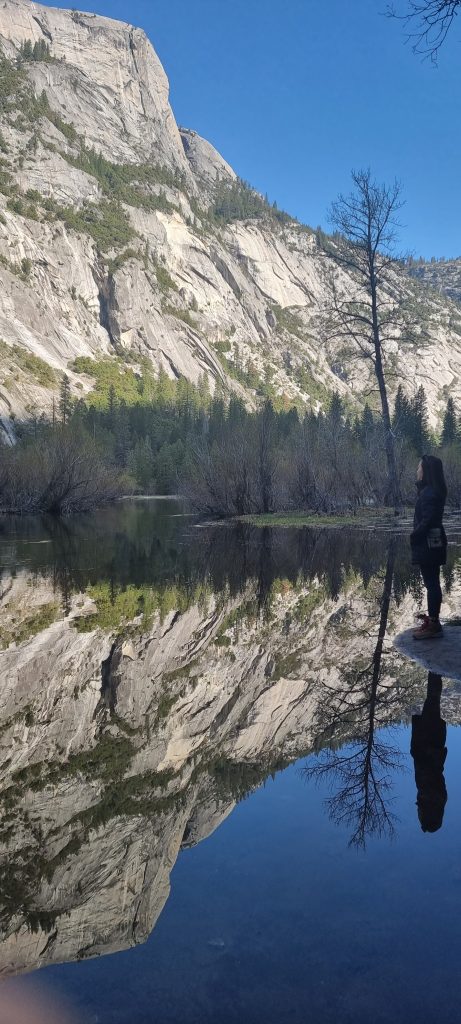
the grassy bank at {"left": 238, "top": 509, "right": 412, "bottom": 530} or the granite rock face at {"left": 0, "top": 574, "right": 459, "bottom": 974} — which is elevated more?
the grassy bank at {"left": 238, "top": 509, "right": 412, "bottom": 530}

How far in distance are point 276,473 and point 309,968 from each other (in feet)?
85.8

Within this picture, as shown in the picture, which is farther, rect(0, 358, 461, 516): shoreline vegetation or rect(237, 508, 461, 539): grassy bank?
rect(0, 358, 461, 516): shoreline vegetation

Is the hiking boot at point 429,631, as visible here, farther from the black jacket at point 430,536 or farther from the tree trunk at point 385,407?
the tree trunk at point 385,407

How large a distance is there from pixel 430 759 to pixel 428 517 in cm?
357

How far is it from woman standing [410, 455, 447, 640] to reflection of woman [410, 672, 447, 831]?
1692 millimetres

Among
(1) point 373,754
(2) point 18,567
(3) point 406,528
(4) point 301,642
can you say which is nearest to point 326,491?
(3) point 406,528

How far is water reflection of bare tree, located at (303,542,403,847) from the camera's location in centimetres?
378

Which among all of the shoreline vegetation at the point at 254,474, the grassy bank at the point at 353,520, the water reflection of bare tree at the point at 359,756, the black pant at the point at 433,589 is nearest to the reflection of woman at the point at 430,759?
the water reflection of bare tree at the point at 359,756

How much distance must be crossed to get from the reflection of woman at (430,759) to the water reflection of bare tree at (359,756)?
0.17 metres

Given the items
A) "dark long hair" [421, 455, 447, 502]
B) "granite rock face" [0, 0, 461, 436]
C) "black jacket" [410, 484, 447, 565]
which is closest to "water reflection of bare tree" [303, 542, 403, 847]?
"black jacket" [410, 484, 447, 565]

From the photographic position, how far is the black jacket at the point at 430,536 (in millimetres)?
7449

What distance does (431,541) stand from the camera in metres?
7.43

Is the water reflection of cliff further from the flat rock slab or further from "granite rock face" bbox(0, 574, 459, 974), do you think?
the flat rock slab

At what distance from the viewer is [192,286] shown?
618 feet
